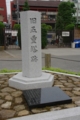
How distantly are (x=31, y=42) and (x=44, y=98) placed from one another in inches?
63.4

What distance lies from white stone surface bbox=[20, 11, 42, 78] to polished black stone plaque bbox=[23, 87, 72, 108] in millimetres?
837

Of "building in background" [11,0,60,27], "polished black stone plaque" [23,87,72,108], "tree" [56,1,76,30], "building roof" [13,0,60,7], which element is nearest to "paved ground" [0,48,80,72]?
"polished black stone plaque" [23,87,72,108]

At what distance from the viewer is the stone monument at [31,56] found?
156 inches

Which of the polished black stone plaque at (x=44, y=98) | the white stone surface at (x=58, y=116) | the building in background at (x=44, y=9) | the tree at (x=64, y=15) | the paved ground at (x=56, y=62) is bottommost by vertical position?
the paved ground at (x=56, y=62)

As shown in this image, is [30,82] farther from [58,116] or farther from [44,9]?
[44,9]

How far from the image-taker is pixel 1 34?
14.8 metres

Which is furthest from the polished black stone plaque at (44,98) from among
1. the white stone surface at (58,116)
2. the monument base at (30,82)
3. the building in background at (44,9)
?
the building in background at (44,9)

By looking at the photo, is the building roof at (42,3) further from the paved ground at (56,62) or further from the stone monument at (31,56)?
the stone monument at (31,56)

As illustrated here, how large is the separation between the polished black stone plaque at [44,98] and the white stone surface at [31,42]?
0.84 m

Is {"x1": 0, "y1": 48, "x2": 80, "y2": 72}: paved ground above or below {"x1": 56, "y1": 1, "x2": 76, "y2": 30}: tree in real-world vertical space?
below

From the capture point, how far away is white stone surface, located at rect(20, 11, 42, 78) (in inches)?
156

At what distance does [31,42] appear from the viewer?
407 cm

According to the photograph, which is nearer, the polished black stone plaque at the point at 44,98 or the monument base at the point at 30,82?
the polished black stone plaque at the point at 44,98

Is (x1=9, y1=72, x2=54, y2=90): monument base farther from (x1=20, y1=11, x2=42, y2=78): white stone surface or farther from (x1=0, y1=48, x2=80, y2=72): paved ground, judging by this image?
(x1=0, y1=48, x2=80, y2=72): paved ground
